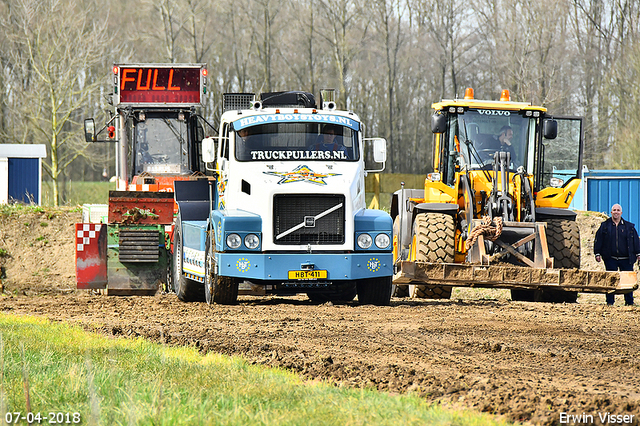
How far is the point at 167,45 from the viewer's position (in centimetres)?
4650

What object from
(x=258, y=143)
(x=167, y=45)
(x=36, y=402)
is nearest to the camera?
(x=36, y=402)

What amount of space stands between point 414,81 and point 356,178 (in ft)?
151

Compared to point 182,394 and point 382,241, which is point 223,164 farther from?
point 182,394

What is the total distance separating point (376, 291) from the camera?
41.1 ft

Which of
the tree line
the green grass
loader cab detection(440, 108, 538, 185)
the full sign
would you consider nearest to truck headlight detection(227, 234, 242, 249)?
the green grass

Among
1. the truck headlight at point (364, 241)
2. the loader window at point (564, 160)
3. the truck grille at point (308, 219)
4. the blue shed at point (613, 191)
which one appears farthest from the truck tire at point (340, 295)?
the blue shed at point (613, 191)

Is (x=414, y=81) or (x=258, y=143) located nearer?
(x=258, y=143)

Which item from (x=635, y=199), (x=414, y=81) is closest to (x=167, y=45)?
(x=414, y=81)

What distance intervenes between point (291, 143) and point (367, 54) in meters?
42.8

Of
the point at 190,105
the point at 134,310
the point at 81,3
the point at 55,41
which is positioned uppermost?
the point at 81,3

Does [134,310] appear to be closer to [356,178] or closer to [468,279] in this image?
[356,178]

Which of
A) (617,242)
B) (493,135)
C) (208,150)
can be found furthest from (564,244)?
(208,150)

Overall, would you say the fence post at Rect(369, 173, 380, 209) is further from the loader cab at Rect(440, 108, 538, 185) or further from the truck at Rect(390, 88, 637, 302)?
the loader cab at Rect(440, 108, 538, 185)

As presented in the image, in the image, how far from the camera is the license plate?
11641mm
